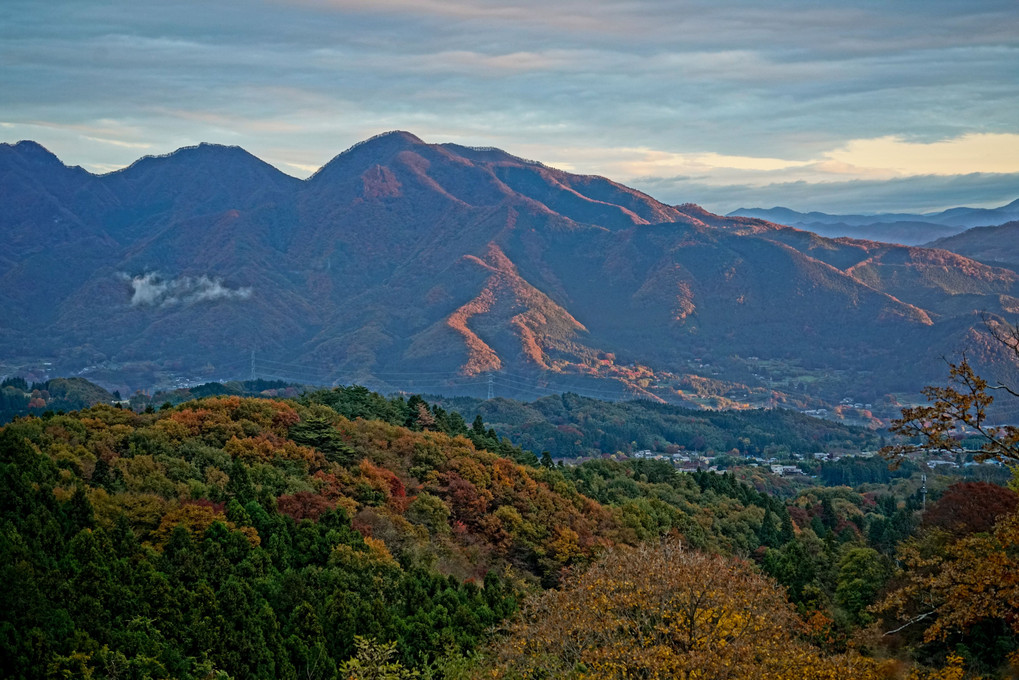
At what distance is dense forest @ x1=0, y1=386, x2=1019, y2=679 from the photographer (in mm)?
28656

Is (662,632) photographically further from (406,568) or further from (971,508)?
(971,508)

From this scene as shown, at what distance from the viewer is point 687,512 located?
270 ft

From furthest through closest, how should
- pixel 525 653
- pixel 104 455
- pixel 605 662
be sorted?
pixel 104 455 < pixel 525 653 < pixel 605 662

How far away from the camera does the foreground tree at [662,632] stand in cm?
2566

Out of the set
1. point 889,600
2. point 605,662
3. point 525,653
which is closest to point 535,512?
point 525,653

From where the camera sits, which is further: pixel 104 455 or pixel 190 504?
pixel 104 455

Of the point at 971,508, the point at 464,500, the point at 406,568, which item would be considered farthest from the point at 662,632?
the point at 971,508

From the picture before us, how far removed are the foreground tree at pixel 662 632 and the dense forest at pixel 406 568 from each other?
97 millimetres

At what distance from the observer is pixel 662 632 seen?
94.1ft

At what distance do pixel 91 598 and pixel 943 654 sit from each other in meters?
35.2

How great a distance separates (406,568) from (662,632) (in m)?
21.5

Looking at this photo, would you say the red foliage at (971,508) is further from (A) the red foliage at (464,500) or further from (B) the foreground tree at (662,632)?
(B) the foreground tree at (662,632)

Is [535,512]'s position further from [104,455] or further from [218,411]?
[104,455]

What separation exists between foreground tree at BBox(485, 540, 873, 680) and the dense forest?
0.10 m
